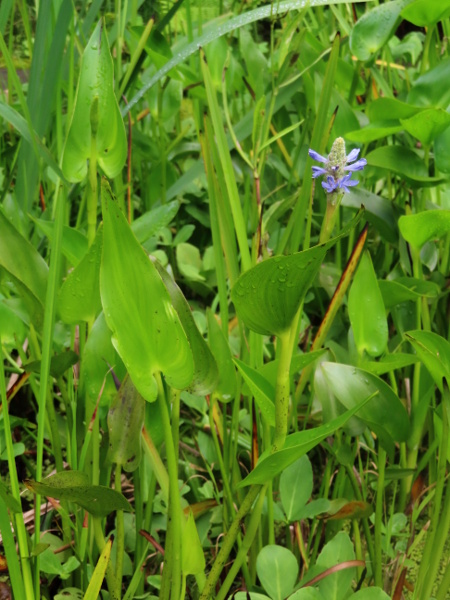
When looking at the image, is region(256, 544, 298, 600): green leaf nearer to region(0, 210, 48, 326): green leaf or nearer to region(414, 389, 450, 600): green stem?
region(414, 389, 450, 600): green stem

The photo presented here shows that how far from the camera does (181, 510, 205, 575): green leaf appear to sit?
540mm

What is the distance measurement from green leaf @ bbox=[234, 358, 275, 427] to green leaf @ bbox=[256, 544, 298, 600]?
0.51ft

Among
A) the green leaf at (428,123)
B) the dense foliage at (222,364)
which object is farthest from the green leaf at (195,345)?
the green leaf at (428,123)

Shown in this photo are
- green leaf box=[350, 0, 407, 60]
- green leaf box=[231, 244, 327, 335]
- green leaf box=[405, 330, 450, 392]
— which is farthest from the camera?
green leaf box=[350, 0, 407, 60]

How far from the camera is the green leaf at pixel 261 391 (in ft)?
1.72

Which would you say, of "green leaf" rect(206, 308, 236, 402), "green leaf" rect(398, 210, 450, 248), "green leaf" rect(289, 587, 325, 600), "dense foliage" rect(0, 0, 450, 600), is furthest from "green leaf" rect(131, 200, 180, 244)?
"green leaf" rect(289, 587, 325, 600)

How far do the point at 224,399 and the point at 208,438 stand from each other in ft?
0.55

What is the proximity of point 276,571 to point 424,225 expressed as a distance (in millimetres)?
343

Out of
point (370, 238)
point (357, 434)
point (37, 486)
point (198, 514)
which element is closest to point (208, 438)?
point (198, 514)

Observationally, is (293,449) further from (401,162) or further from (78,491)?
(401,162)

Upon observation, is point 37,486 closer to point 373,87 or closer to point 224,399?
point 224,399

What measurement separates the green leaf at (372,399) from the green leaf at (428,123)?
1.00 feet

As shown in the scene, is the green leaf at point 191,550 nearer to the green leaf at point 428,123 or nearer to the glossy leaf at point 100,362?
the glossy leaf at point 100,362

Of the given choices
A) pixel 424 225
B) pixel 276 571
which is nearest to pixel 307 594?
pixel 276 571
